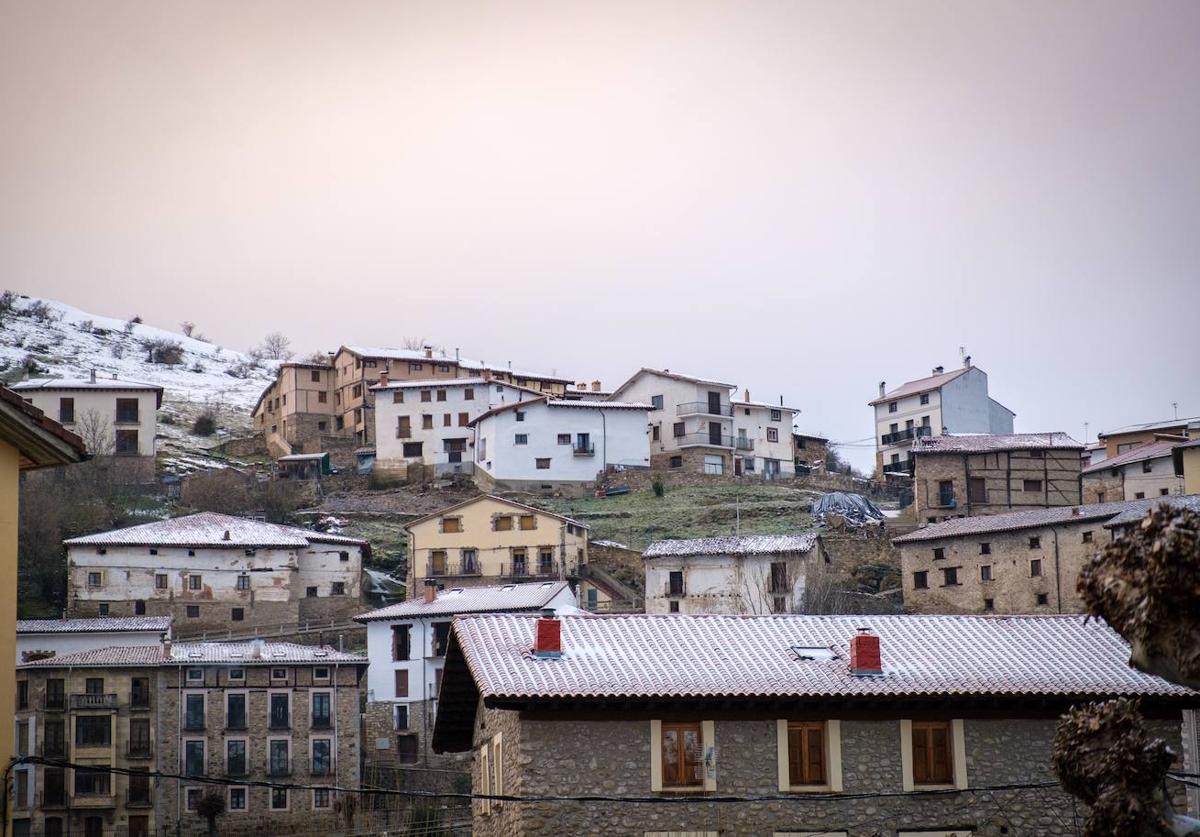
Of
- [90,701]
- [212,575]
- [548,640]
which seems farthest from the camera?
[212,575]

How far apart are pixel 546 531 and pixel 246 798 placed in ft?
74.1

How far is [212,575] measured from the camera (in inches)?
2844

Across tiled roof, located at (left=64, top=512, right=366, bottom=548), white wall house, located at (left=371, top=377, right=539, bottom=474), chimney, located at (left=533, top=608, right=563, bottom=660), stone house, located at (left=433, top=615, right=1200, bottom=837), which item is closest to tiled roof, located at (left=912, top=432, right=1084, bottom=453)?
tiled roof, located at (left=64, top=512, right=366, bottom=548)

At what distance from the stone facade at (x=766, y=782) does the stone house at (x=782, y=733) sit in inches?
0.8

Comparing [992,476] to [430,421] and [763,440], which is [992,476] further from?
[430,421]

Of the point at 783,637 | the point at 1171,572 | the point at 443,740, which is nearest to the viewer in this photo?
the point at 1171,572

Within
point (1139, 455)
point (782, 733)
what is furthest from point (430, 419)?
point (782, 733)

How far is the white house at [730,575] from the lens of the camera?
210 ft

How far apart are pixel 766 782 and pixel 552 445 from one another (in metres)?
68.1

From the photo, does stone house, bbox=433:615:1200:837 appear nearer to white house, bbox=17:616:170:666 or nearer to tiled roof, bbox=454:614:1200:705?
tiled roof, bbox=454:614:1200:705

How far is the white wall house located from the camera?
96.2 m

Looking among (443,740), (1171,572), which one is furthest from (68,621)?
(1171,572)

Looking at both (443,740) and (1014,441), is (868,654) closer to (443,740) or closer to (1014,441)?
(443,740)

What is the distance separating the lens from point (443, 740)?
3009 centimetres
